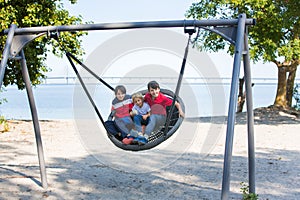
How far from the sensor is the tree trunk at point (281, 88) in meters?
9.66

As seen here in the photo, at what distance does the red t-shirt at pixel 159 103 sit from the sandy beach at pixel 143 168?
61 centimetres

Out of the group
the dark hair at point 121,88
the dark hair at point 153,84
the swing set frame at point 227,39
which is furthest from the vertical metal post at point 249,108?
the dark hair at point 121,88

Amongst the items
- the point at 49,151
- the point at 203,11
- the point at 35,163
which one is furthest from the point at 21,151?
the point at 203,11

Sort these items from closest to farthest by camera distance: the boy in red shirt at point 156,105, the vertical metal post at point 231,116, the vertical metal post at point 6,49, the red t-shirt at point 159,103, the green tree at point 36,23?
1. the vertical metal post at point 231,116
2. the vertical metal post at point 6,49
3. the boy in red shirt at point 156,105
4. the red t-shirt at point 159,103
5. the green tree at point 36,23

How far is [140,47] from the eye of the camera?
12.4ft

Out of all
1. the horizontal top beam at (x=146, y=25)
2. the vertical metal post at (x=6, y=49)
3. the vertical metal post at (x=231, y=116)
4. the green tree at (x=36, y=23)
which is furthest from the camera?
the green tree at (x=36, y=23)

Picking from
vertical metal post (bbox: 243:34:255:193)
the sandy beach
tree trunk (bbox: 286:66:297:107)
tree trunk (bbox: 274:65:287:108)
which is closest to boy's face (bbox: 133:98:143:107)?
the sandy beach

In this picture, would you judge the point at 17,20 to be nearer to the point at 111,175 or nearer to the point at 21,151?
the point at 21,151

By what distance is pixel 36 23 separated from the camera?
7.20 m

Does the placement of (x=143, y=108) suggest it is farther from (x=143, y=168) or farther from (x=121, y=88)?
(x=143, y=168)

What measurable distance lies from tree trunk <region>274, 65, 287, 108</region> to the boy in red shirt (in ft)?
19.5

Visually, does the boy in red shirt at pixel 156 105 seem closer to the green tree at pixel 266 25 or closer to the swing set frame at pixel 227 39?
the swing set frame at pixel 227 39

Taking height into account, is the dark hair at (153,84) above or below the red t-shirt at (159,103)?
above

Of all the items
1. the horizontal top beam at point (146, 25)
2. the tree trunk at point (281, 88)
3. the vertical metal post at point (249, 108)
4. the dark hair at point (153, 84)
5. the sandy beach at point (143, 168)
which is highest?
the tree trunk at point (281, 88)
